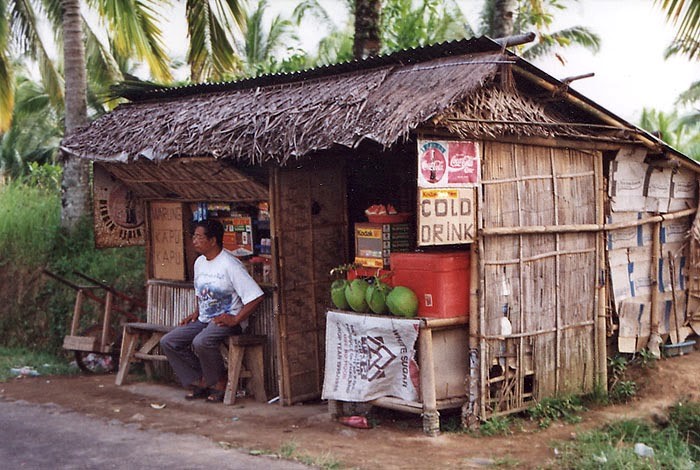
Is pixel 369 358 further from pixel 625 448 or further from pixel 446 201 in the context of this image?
pixel 625 448

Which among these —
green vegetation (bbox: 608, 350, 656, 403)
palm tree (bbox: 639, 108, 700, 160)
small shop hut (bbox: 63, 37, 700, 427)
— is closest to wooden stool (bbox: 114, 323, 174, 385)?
small shop hut (bbox: 63, 37, 700, 427)

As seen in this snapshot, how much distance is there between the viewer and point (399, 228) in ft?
25.7

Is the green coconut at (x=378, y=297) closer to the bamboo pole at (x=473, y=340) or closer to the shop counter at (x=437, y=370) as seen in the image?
the shop counter at (x=437, y=370)

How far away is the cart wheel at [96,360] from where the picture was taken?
411 inches

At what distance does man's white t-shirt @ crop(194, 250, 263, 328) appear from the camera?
8.40m

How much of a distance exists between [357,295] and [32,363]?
560cm

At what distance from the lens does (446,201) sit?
6926 millimetres

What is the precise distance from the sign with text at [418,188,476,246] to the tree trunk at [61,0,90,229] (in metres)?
6.91

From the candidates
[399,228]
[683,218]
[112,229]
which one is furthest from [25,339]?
[683,218]

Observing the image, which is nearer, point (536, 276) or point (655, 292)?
point (536, 276)

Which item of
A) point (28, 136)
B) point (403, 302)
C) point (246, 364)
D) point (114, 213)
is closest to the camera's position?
point (403, 302)

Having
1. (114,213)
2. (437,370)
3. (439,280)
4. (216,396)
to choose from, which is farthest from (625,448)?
(114,213)

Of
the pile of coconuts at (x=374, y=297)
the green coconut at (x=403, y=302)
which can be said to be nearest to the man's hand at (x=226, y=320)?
the pile of coconuts at (x=374, y=297)

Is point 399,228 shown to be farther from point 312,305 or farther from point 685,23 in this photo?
point 685,23
